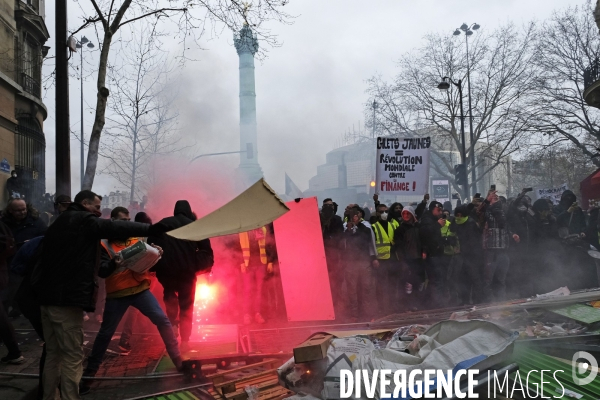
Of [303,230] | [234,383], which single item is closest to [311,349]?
Answer: [234,383]

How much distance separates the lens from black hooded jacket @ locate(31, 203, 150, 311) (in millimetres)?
3674

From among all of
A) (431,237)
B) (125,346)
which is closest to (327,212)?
(431,237)

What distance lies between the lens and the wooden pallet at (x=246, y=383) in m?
3.97

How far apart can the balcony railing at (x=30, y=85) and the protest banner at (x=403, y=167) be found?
13.6 meters

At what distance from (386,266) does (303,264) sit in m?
1.73

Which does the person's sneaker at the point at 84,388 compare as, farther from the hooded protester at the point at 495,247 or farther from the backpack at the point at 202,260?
the hooded protester at the point at 495,247

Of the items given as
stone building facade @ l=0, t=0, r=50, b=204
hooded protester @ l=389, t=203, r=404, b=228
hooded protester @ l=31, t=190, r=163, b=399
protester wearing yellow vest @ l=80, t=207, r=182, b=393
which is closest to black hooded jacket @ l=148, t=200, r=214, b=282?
protester wearing yellow vest @ l=80, t=207, r=182, b=393

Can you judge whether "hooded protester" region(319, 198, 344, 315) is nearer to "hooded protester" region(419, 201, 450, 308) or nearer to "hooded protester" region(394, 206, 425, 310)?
"hooded protester" region(394, 206, 425, 310)

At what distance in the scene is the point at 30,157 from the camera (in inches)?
659

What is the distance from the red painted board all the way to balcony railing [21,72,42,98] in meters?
13.9

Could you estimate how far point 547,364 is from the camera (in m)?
4.27

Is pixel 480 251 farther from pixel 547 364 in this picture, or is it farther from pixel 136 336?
pixel 136 336

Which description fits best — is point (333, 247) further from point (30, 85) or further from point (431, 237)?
point (30, 85)

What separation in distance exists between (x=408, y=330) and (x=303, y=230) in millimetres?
2964
